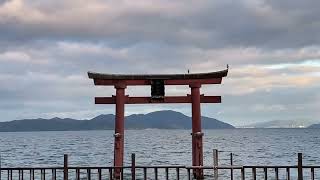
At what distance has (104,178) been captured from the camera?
36.9 metres

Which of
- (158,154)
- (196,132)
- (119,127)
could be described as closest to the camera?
(119,127)

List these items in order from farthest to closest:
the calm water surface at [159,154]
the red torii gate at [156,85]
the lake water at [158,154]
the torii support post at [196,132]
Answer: the calm water surface at [159,154]
the lake water at [158,154]
the red torii gate at [156,85]
the torii support post at [196,132]

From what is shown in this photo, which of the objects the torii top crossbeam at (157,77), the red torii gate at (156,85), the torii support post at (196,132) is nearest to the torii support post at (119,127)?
the red torii gate at (156,85)

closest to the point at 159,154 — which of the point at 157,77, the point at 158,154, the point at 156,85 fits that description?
the point at 158,154

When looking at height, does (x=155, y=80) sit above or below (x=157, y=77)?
below

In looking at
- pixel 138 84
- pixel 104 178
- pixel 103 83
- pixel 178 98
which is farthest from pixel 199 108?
pixel 104 178

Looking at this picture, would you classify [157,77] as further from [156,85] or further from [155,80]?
[156,85]

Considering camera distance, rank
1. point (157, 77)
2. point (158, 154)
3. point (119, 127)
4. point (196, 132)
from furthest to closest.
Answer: point (158, 154) → point (157, 77) → point (196, 132) → point (119, 127)

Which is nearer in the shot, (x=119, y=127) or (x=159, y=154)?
(x=119, y=127)

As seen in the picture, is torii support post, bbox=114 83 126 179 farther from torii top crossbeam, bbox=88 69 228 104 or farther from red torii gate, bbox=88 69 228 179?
torii top crossbeam, bbox=88 69 228 104

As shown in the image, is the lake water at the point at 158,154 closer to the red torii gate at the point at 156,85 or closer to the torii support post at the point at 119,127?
the red torii gate at the point at 156,85

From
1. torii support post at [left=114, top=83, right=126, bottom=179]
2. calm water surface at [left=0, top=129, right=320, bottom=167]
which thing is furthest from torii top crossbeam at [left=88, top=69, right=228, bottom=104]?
calm water surface at [left=0, top=129, right=320, bottom=167]

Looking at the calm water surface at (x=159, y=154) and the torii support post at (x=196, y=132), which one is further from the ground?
the torii support post at (x=196, y=132)

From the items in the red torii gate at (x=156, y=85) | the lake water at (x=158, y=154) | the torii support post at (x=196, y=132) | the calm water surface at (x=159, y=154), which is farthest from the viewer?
the calm water surface at (x=159, y=154)
